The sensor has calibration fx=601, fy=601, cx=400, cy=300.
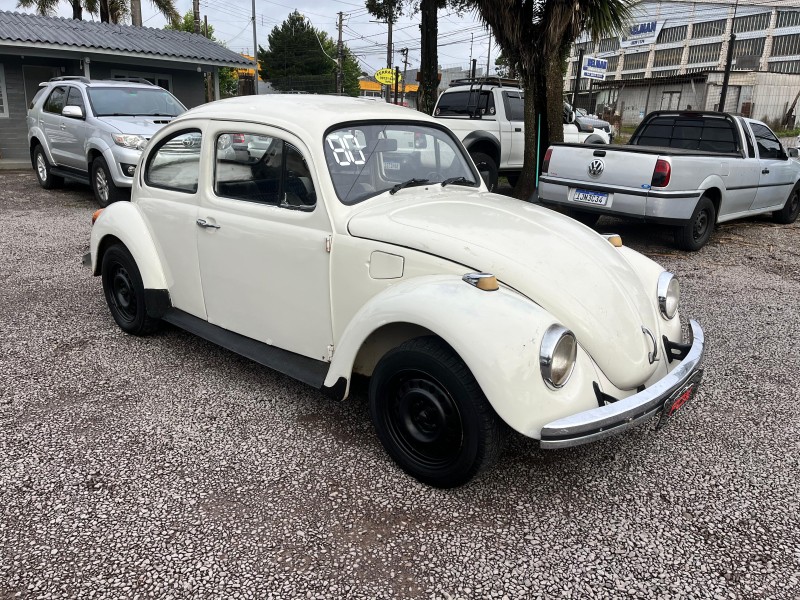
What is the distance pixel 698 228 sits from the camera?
25.2ft

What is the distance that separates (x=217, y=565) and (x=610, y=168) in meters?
6.31

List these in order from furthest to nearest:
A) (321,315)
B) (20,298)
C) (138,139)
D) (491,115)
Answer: (491,115) → (138,139) → (20,298) → (321,315)

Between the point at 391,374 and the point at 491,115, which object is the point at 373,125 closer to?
the point at 391,374

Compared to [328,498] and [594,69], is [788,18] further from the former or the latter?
[328,498]

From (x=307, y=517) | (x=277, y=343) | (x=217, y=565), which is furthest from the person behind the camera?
(x=277, y=343)

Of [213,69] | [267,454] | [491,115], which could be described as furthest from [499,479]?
[213,69]

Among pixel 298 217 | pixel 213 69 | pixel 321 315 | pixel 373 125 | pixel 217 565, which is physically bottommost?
pixel 217 565

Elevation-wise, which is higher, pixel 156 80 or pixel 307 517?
pixel 156 80

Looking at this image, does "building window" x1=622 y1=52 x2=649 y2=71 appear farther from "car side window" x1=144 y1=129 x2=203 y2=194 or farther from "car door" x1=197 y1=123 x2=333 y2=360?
"car door" x1=197 y1=123 x2=333 y2=360

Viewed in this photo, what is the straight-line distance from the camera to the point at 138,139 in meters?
8.96

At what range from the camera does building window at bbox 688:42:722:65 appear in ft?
207

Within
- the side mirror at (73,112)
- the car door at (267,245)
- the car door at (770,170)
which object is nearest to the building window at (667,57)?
the car door at (770,170)

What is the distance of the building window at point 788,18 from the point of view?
55406mm

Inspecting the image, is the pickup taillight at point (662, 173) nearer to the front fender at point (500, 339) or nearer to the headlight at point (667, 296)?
the headlight at point (667, 296)
